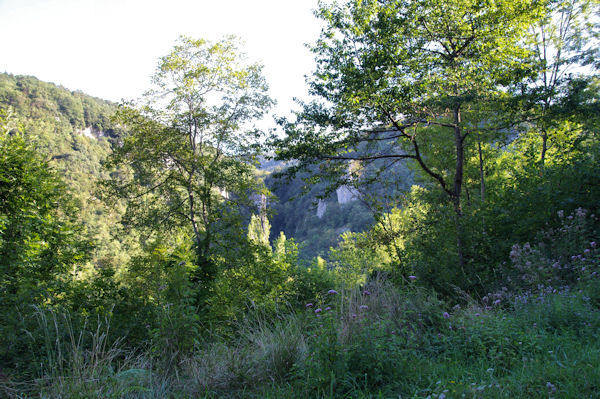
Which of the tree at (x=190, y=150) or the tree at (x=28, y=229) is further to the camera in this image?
the tree at (x=190, y=150)

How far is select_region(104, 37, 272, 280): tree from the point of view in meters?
11.7

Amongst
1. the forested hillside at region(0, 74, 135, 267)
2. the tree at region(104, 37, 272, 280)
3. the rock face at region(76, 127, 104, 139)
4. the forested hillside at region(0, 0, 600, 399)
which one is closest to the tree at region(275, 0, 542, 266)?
the forested hillside at region(0, 0, 600, 399)

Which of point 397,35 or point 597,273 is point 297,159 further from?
point 597,273

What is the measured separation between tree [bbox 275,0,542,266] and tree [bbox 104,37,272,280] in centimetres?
358

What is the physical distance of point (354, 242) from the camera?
1051 centimetres

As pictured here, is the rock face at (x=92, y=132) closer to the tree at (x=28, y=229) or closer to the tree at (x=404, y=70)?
the tree at (x=28, y=229)

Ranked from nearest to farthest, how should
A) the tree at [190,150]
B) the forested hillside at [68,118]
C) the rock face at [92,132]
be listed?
the tree at [190,150], the forested hillside at [68,118], the rock face at [92,132]

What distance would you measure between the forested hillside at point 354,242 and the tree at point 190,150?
0.07 m

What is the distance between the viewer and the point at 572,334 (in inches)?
109

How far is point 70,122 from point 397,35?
301 feet

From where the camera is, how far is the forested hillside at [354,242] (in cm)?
275

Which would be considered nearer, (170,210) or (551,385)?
(551,385)

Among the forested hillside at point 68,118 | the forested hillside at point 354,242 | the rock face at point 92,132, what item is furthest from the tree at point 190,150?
the rock face at point 92,132

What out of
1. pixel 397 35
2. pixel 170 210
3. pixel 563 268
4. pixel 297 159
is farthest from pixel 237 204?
pixel 563 268
